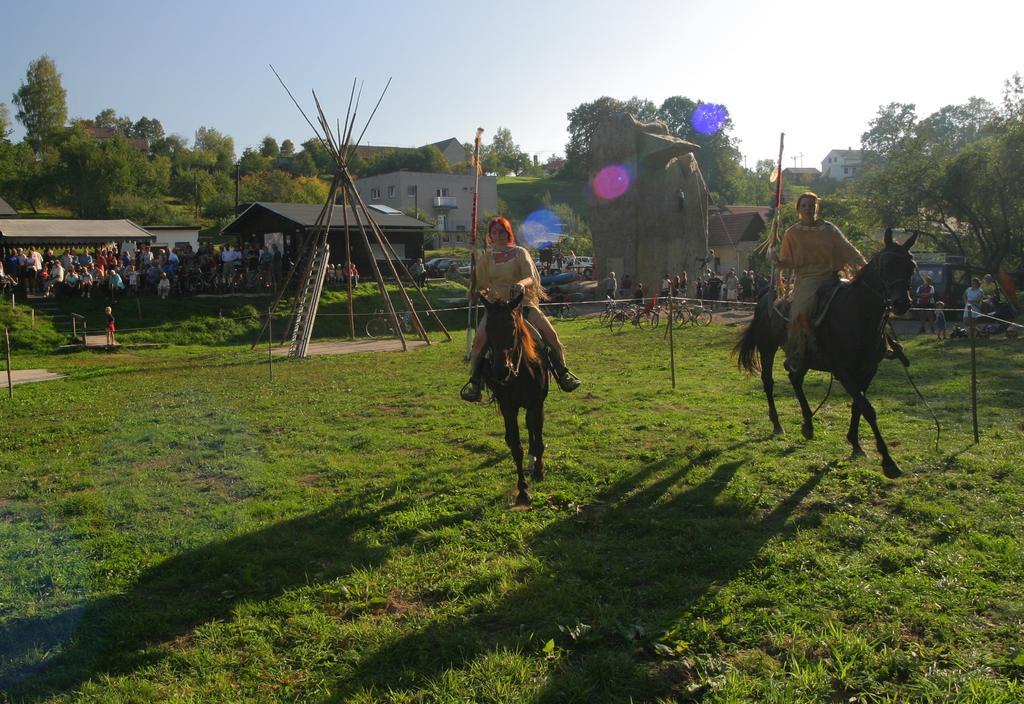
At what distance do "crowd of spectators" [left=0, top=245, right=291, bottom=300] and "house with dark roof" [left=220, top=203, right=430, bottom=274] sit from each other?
6.05 ft

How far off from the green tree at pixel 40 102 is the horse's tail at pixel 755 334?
88.8 metres

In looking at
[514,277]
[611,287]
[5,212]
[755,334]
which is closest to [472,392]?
[514,277]

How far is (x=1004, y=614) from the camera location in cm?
429

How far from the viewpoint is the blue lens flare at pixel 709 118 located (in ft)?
286

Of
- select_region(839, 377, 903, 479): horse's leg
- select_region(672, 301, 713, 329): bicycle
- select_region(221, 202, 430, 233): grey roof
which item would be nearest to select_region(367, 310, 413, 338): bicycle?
select_region(221, 202, 430, 233): grey roof

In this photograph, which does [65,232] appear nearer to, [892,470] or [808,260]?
[808,260]

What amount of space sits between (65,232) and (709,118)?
7339 centimetres

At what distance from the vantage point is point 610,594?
480cm

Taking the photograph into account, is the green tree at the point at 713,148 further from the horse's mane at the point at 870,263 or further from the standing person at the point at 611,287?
the horse's mane at the point at 870,263

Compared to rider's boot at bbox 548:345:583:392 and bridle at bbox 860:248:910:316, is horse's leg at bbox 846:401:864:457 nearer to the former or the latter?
bridle at bbox 860:248:910:316

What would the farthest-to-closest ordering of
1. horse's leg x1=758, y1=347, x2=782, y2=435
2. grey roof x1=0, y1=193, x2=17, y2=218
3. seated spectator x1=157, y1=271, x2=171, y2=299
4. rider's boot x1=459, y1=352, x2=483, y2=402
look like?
grey roof x1=0, y1=193, x2=17, y2=218 → seated spectator x1=157, y1=271, x2=171, y2=299 → horse's leg x1=758, y1=347, x2=782, y2=435 → rider's boot x1=459, y1=352, x2=483, y2=402

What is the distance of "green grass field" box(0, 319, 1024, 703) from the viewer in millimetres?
3930

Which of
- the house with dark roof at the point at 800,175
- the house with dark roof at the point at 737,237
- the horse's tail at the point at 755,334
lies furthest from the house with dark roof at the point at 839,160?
the horse's tail at the point at 755,334

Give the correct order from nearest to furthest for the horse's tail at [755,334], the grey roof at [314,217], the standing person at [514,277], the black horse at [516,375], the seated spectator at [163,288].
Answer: the black horse at [516,375] < the standing person at [514,277] < the horse's tail at [755,334] < the seated spectator at [163,288] < the grey roof at [314,217]
